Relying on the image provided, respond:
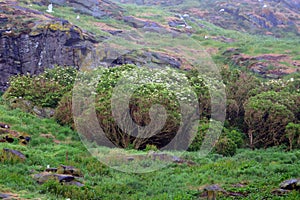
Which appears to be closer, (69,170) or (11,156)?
(69,170)

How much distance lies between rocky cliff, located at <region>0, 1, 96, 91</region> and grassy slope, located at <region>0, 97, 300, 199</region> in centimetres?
1047

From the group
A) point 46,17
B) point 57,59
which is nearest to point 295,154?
point 57,59

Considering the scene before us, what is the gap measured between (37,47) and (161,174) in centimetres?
1554

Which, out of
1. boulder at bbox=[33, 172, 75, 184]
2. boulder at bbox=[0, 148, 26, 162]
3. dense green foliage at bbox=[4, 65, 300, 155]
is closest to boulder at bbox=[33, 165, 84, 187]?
boulder at bbox=[33, 172, 75, 184]

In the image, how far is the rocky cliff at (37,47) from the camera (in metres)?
25.8

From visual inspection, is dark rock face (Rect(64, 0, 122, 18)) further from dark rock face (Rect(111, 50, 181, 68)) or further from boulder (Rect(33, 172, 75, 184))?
boulder (Rect(33, 172, 75, 184))

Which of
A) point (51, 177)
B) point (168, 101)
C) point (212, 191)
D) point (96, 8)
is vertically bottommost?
point (51, 177)

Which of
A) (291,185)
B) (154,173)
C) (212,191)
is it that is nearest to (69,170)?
(154,173)

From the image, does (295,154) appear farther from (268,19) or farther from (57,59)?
(268,19)

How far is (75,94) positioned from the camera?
62.4 ft

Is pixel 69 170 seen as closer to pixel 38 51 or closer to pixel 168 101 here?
pixel 168 101

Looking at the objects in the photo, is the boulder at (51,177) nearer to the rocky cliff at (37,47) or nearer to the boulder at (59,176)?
the boulder at (59,176)

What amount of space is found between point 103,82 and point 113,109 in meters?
2.35

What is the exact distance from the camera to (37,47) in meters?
26.1
